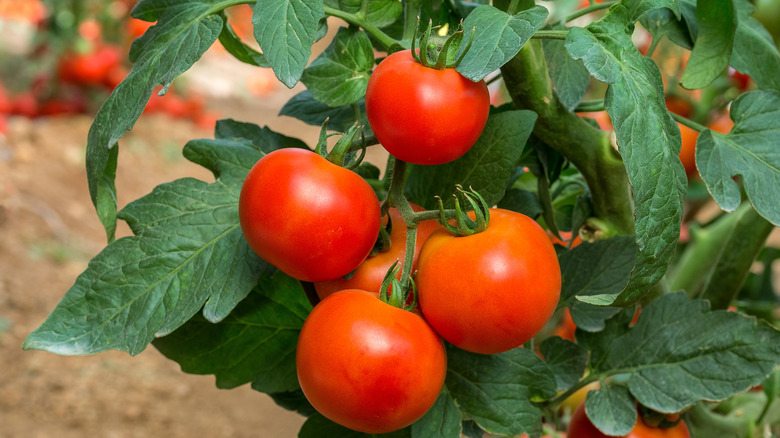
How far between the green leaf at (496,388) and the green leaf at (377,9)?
7.6 inches

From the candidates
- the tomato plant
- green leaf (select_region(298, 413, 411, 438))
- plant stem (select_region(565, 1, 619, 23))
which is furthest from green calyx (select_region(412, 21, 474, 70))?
green leaf (select_region(298, 413, 411, 438))

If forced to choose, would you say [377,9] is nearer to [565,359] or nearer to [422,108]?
[422,108]

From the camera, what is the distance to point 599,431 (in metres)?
0.47

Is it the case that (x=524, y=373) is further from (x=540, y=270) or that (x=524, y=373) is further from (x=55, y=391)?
(x=55, y=391)

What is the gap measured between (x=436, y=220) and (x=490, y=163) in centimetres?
4

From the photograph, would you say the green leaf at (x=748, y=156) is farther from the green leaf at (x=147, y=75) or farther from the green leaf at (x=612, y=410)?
the green leaf at (x=147, y=75)

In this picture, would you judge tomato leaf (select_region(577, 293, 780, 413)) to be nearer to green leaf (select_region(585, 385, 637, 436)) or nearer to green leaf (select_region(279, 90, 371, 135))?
green leaf (select_region(585, 385, 637, 436))

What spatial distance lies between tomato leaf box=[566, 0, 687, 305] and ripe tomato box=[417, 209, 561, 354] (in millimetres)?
33

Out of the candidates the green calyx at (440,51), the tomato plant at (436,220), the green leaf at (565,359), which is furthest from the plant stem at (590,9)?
the green leaf at (565,359)

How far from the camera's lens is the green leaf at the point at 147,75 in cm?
33

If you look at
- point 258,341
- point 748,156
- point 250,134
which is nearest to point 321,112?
point 250,134

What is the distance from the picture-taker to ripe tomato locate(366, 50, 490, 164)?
0.30m

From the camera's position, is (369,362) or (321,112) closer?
(369,362)

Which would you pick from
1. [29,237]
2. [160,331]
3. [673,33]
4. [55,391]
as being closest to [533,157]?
[673,33]
